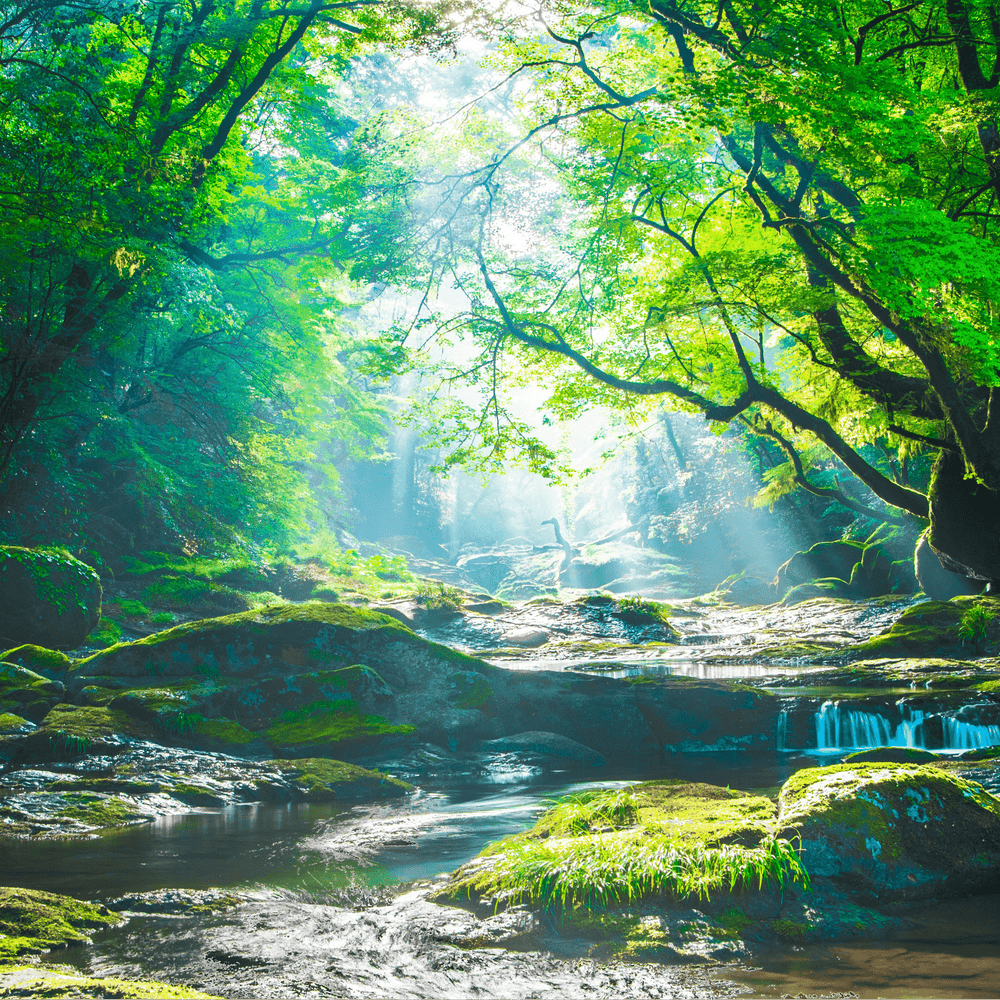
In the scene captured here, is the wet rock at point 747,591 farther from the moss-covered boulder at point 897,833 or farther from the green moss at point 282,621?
the moss-covered boulder at point 897,833

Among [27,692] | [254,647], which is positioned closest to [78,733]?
[27,692]

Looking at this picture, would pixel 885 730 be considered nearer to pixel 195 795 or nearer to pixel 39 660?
pixel 195 795

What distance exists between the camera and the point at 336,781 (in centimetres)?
Answer: 781

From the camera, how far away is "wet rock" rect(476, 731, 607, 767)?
9.35 m

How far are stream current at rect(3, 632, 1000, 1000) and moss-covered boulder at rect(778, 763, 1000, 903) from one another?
0.56 feet

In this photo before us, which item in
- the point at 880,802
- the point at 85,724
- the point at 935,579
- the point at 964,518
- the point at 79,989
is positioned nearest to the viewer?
the point at 79,989

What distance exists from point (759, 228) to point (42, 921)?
1228cm

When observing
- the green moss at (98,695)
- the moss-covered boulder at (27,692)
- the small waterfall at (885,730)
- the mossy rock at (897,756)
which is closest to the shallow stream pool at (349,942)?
the mossy rock at (897,756)

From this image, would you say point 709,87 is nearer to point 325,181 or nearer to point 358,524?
point 325,181

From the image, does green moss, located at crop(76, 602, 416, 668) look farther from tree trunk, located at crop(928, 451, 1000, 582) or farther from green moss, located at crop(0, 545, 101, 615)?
tree trunk, located at crop(928, 451, 1000, 582)

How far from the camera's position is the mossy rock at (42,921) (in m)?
3.27

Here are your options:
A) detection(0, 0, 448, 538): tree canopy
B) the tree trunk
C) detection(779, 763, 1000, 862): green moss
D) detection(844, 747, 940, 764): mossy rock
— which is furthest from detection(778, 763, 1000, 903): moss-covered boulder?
detection(0, 0, 448, 538): tree canopy

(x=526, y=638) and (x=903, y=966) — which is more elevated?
(x=526, y=638)

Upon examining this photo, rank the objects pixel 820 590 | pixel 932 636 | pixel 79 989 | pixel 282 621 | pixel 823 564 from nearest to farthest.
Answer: pixel 79 989 < pixel 282 621 < pixel 932 636 < pixel 820 590 < pixel 823 564
